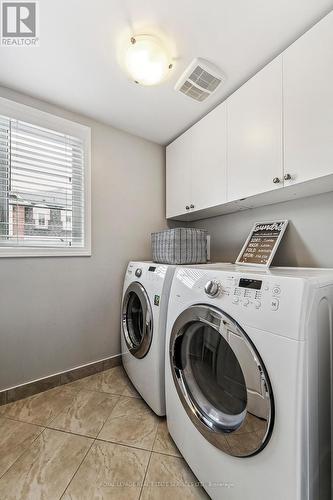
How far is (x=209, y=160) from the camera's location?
1637mm

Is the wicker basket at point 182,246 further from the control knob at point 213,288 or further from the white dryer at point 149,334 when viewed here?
the control knob at point 213,288

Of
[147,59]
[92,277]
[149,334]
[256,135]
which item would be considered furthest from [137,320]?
[147,59]

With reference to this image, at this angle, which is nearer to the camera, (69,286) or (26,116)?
(26,116)

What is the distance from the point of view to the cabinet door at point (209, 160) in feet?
5.00

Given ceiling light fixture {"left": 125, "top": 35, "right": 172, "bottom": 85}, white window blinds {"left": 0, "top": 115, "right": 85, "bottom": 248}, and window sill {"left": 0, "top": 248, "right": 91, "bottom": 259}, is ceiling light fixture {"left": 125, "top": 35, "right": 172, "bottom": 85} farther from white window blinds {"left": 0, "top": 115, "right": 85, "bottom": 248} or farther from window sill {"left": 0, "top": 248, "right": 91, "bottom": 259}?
window sill {"left": 0, "top": 248, "right": 91, "bottom": 259}

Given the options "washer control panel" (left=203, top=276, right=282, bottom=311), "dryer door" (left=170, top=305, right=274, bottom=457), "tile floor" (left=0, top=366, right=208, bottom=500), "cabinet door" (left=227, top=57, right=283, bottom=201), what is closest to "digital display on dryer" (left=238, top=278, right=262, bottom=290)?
"washer control panel" (left=203, top=276, right=282, bottom=311)

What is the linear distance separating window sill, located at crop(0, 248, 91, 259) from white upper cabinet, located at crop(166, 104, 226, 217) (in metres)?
0.92

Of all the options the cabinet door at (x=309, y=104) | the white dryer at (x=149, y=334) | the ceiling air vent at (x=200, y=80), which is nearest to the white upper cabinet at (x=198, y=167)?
the ceiling air vent at (x=200, y=80)

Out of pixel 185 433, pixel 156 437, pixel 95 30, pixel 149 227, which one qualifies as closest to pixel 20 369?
pixel 156 437

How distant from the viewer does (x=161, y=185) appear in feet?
7.47

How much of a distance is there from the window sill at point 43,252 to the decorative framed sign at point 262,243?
1257 mm

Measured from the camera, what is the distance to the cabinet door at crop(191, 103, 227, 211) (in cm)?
152

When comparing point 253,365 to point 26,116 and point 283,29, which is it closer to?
point 283,29

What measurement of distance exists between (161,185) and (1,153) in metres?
1.34
